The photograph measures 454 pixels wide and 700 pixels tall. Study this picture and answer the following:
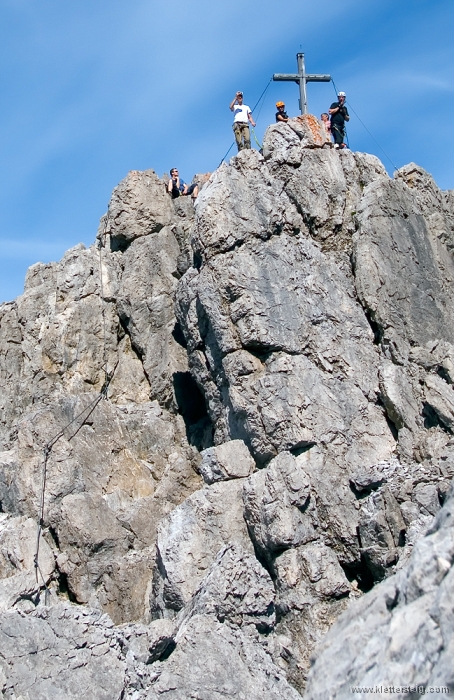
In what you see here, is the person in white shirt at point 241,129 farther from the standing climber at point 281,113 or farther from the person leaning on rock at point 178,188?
the person leaning on rock at point 178,188

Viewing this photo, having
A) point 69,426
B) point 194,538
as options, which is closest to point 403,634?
point 194,538

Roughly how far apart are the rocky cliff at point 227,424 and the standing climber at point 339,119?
3.91ft

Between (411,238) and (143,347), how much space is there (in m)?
10.6

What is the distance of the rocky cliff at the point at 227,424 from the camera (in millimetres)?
19344

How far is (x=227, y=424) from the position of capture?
25.0 m

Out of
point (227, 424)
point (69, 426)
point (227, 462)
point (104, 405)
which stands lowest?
point (227, 462)

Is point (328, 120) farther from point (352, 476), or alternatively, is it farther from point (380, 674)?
point (380, 674)

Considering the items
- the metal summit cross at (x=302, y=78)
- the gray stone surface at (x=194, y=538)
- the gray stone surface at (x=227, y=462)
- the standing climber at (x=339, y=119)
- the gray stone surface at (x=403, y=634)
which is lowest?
the gray stone surface at (x=403, y=634)

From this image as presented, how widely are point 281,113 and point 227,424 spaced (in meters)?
11.5

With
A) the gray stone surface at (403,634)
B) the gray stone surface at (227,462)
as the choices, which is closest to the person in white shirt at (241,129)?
the gray stone surface at (227,462)

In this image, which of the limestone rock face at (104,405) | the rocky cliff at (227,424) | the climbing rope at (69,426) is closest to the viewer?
the rocky cliff at (227,424)

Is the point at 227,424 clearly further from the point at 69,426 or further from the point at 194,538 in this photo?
the point at 69,426

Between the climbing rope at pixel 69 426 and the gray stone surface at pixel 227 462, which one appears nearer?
the gray stone surface at pixel 227 462

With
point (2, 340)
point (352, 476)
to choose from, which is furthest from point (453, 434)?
point (2, 340)
